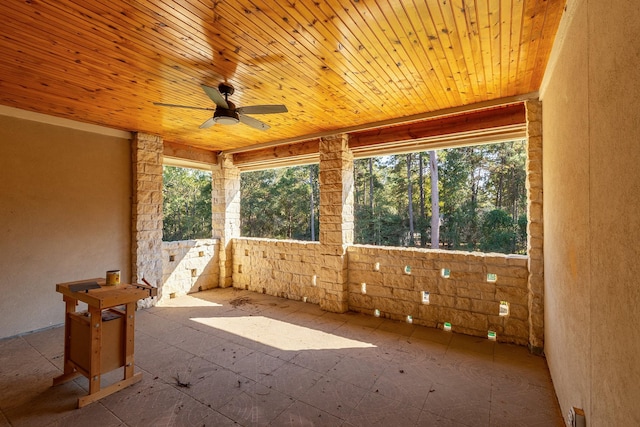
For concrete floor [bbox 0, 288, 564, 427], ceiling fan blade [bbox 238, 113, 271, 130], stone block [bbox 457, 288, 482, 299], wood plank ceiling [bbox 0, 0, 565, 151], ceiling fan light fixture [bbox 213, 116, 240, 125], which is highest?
wood plank ceiling [bbox 0, 0, 565, 151]

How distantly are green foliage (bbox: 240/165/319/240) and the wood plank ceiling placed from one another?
11783mm

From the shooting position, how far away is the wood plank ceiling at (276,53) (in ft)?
6.11

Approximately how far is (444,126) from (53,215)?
5.58 metres

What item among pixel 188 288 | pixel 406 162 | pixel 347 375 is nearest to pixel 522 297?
pixel 347 375

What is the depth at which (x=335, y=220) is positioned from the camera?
4496 millimetres

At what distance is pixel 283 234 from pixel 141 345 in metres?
12.8

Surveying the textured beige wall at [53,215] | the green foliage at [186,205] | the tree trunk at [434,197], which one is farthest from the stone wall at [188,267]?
the green foliage at [186,205]

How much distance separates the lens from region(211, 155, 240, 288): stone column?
19.6 feet

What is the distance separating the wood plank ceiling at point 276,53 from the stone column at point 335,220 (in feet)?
3.02

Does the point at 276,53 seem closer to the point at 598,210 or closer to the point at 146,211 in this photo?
the point at 598,210

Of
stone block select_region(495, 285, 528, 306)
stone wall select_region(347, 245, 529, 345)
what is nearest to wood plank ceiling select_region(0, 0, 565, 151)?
Result: stone wall select_region(347, 245, 529, 345)

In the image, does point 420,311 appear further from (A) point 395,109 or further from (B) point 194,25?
(B) point 194,25

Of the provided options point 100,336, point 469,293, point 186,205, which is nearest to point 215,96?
point 100,336

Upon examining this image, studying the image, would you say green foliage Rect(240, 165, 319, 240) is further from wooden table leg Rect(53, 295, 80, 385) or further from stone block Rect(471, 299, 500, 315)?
wooden table leg Rect(53, 295, 80, 385)
